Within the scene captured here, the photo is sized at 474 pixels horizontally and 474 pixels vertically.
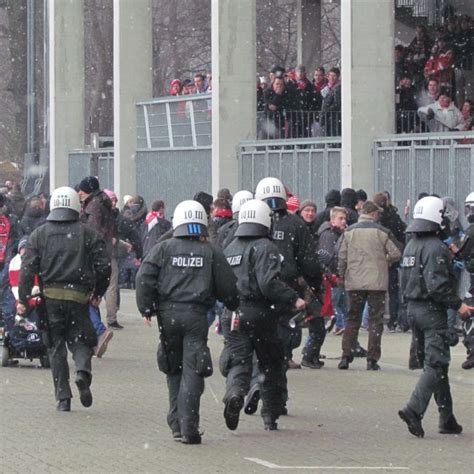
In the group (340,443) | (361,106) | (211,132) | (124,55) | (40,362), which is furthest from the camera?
(124,55)

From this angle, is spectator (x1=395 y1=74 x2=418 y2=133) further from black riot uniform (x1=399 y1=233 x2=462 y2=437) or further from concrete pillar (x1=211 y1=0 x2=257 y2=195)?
black riot uniform (x1=399 y1=233 x2=462 y2=437)

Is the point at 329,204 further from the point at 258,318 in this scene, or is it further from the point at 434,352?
the point at 434,352

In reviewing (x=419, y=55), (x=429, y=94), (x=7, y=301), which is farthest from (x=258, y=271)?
(x=419, y=55)

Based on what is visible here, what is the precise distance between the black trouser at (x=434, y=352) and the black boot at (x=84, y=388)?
2665 mm

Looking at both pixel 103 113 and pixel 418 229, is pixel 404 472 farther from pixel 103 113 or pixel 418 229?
pixel 103 113

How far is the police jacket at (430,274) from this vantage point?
472 inches

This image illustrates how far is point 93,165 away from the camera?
36.4 m

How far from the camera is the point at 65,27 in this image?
122 feet

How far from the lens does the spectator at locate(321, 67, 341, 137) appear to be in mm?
26062

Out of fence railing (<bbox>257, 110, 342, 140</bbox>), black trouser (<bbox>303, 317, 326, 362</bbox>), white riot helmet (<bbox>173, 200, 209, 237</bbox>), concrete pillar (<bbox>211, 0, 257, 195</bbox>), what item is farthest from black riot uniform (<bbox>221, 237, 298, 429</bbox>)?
concrete pillar (<bbox>211, 0, 257, 195</bbox>)

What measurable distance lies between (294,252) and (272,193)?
1.74ft

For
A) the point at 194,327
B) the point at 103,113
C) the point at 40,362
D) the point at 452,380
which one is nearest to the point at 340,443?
the point at 194,327

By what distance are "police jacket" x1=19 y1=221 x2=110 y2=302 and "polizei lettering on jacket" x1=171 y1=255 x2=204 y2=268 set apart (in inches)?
75.3

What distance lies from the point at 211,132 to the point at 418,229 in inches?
727
